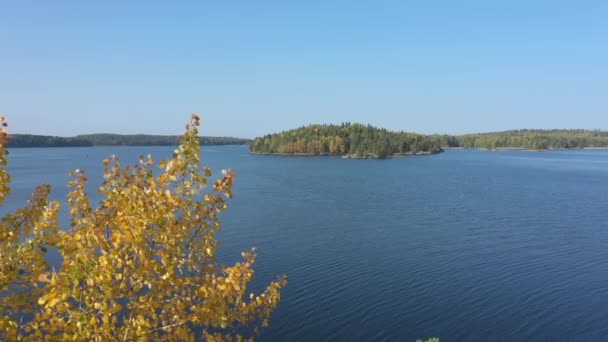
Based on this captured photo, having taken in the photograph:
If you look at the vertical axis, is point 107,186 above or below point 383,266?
above

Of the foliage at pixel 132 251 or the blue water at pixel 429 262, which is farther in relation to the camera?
the blue water at pixel 429 262

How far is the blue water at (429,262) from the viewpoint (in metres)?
23.5

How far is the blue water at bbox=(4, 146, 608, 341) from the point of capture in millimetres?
23500

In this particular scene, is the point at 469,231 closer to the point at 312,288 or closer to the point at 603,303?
the point at 603,303

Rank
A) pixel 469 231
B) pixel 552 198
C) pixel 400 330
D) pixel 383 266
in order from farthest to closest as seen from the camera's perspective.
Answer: pixel 552 198 < pixel 469 231 < pixel 383 266 < pixel 400 330

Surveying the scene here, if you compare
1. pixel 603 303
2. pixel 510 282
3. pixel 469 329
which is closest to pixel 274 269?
pixel 469 329

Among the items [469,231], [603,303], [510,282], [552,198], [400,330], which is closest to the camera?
[400,330]

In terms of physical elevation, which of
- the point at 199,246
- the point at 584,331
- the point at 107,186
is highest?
the point at 107,186

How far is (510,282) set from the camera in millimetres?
29594

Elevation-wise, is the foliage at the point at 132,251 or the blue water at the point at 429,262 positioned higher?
the foliage at the point at 132,251

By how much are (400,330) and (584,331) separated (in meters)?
10.5

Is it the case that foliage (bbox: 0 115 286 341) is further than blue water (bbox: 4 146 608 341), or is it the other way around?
blue water (bbox: 4 146 608 341)

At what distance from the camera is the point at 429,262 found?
33375 mm

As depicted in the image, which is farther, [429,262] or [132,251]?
[429,262]
